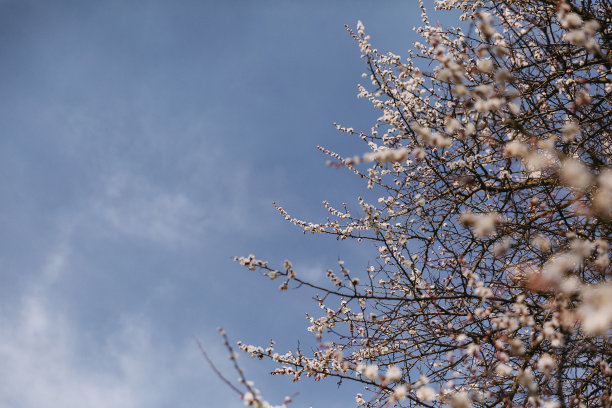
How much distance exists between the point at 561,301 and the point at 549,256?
882mm

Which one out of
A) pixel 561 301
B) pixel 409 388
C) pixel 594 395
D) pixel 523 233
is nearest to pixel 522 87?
pixel 523 233

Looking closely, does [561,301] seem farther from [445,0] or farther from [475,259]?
[445,0]

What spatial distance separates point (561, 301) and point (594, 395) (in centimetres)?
170

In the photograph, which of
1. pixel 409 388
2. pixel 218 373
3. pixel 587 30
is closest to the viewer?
pixel 218 373

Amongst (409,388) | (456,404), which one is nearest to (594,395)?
(409,388)

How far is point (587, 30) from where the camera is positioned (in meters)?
2.67

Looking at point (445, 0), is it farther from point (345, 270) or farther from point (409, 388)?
point (409, 388)

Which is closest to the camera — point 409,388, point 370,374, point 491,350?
point 370,374

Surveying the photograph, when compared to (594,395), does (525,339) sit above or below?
above

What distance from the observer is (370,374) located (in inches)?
96.5

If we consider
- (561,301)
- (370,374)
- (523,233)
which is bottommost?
(561,301)

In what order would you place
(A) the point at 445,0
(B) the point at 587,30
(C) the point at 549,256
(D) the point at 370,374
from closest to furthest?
(D) the point at 370,374
(B) the point at 587,30
(C) the point at 549,256
(A) the point at 445,0

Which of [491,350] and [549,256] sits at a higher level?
[549,256]

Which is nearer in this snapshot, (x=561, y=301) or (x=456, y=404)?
(x=456, y=404)
